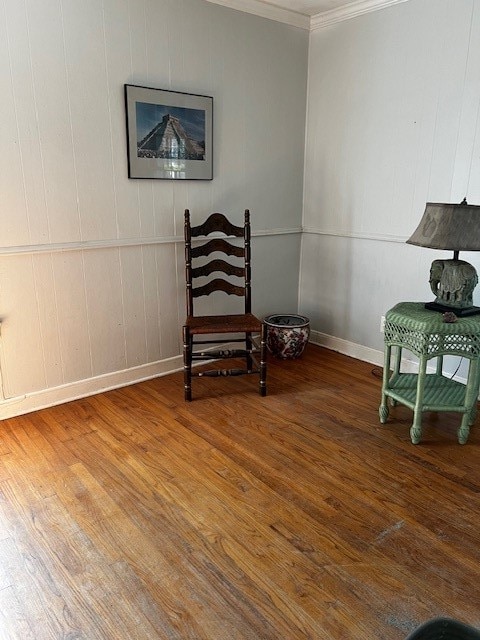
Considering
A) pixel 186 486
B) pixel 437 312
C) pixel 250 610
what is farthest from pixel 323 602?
pixel 437 312

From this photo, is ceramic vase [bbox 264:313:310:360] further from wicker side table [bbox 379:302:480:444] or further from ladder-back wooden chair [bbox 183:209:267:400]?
wicker side table [bbox 379:302:480:444]

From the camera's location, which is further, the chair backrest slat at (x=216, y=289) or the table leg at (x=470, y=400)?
the chair backrest slat at (x=216, y=289)

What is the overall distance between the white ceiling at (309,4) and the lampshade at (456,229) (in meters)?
1.80

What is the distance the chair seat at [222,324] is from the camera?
280cm

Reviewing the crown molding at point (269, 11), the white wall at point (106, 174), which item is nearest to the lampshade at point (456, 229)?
the white wall at point (106, 174)

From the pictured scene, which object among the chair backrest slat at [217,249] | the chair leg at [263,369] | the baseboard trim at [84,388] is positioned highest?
the chair backrest slat at [217,249]

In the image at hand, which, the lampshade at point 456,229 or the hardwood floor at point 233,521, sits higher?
the lampshade at point 456,229

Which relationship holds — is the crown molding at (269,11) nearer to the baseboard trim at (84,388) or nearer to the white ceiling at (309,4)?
the white ceiling at (309,4)

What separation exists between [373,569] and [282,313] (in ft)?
8.01

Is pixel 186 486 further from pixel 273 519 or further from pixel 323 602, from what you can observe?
pixel 323 602

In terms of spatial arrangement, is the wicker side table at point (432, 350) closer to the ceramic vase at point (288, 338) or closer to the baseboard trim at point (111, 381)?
the baseboard trim at point (111, 381)

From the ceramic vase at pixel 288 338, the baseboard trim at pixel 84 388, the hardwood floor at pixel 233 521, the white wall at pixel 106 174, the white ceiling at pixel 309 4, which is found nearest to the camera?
the hardwood floor at pixel 233 521

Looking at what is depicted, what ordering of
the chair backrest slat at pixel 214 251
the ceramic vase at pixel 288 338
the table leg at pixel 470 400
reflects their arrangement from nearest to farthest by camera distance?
the table leg at pixel 470 400 < the chair backrest slat at pixel 214 251 < the ceramic vase at pixel 288 338

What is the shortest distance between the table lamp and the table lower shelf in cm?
43
